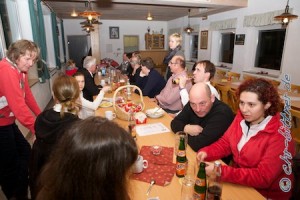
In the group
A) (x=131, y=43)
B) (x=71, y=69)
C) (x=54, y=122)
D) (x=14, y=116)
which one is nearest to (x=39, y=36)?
(x=71, y=69)

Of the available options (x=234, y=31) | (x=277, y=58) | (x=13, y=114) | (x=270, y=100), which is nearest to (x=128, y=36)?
(x=234, y=31)

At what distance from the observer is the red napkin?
1.19m

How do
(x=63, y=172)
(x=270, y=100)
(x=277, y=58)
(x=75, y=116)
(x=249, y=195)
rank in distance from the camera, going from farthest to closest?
1. (x=277, y=58)
2. (x=75, y=116)
3. (x=270, y=100)
4. (x=249, y=195)
5. (x=63, y=172)

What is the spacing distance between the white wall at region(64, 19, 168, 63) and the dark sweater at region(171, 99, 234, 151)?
8037 mm

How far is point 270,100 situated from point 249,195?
1.91 feet

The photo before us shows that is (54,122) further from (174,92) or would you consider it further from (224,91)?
(224,91)

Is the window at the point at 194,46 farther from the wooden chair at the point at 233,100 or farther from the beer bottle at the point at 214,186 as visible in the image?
the beer bottle at the point at 214,186

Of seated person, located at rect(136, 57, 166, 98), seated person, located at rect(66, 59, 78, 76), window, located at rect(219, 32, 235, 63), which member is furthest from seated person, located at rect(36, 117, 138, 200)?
window, located at rect(219, 32, 235, 63)

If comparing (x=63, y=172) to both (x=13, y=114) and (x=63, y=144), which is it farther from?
(x=13, y=114)

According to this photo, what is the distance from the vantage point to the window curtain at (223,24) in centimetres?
571

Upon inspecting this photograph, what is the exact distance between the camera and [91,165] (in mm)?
622

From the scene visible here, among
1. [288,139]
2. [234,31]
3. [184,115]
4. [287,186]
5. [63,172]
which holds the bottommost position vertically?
[287,186]

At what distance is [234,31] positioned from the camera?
6.00m

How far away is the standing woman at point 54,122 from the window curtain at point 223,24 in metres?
5.45
